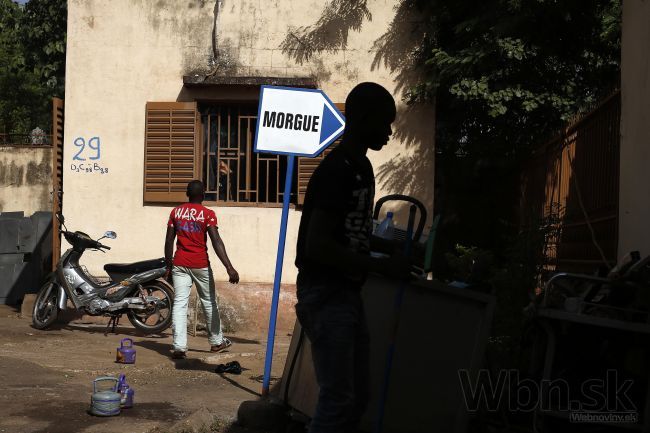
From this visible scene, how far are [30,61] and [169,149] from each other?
42.1 ft

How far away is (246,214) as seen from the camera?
11742 millimetres

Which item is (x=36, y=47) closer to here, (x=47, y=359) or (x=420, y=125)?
(x=420, y=125)

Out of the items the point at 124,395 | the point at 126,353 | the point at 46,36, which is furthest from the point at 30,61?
the point at 124,395

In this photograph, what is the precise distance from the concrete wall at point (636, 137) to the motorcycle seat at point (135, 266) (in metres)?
6.02

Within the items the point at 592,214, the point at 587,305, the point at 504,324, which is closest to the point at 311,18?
the point at 592,214

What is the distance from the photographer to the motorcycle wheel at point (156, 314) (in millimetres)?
10711

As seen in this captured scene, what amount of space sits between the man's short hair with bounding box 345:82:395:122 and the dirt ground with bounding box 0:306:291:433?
2772 mm

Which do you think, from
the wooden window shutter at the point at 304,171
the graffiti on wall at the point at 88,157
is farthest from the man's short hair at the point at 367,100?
the graffiti on wall at the point at 88,157

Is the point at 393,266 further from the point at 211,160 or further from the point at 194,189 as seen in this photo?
the point at 211,160

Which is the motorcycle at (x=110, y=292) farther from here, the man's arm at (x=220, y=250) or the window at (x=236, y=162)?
the man's arm at (x=220, y=250)

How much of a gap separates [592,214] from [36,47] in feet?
57.1

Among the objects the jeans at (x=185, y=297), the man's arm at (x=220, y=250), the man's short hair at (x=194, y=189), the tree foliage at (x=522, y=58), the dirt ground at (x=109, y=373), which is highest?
the tree foliage at (x=522, y=58)

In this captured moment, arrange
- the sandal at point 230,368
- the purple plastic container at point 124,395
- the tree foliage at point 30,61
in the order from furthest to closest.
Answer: the tree foliage at point 30,61
the sandal at point 230,368
the purple plastic container at point 124,395

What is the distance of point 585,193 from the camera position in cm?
816
